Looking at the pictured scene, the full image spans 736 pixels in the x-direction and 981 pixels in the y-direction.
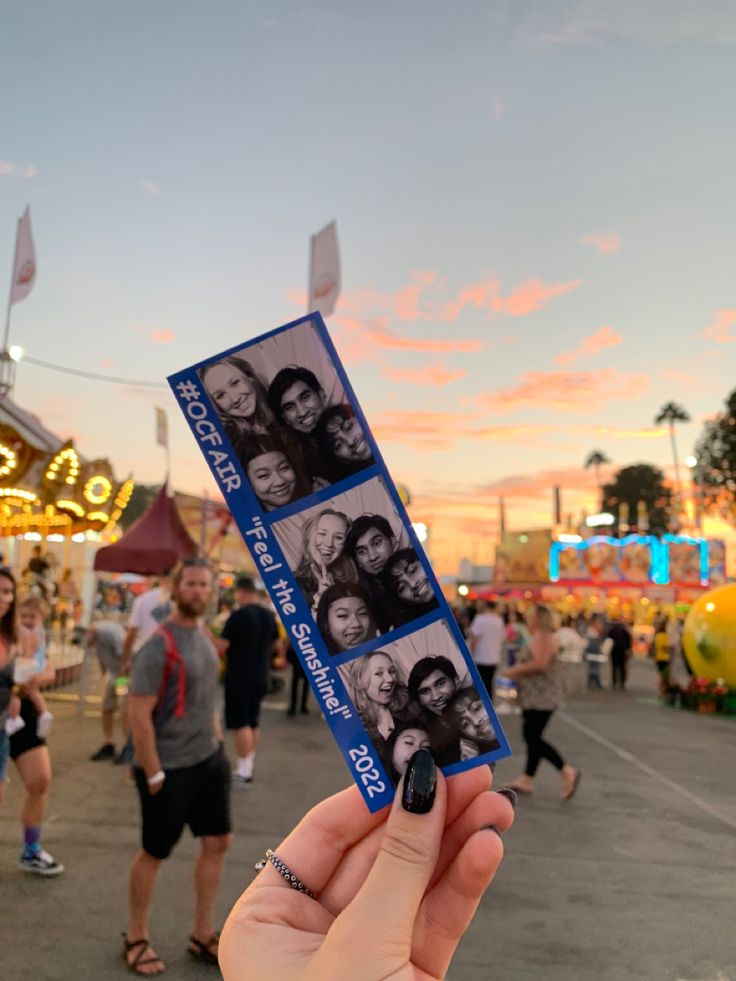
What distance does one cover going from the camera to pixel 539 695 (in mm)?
8508

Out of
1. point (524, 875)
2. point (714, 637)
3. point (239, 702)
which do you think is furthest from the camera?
point (714, 637)

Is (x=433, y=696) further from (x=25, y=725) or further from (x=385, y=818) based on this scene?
(x=25, y=725)

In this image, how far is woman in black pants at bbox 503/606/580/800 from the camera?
8312 mm

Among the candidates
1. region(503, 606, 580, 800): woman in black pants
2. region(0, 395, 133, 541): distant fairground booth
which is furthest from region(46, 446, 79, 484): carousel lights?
region(503, 606, 580, 800): woman in black pants

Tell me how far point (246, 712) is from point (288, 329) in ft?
24.9

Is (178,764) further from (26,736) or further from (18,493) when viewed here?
(18,493)

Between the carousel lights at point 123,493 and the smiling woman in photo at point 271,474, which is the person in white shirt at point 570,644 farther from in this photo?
the smiling woman in photo at point 271,474

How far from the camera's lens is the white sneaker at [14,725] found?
16.5 ft

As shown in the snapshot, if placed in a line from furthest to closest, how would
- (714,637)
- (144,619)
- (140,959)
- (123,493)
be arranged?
(123,493) < (714,637) < (144,619) < (140,959)

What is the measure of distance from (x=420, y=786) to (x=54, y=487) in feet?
62.1

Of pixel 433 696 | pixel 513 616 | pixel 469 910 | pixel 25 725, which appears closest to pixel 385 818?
pixel 469 910

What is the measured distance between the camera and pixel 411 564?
4.33 feet

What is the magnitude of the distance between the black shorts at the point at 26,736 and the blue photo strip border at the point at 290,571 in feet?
15.6

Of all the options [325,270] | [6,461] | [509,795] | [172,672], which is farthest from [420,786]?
[325,270]
